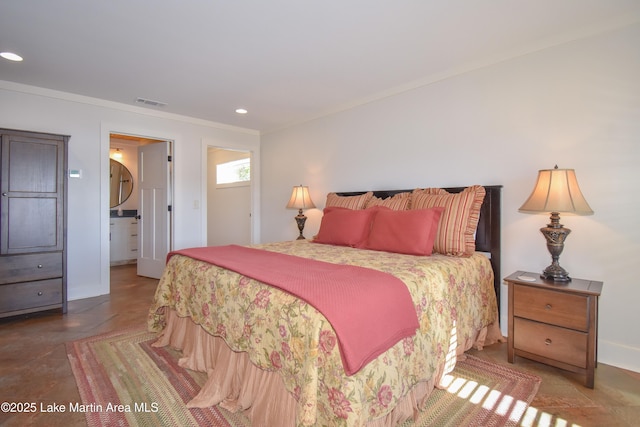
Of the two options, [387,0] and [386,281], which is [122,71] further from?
[386,281]

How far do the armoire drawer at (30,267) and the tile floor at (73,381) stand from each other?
0.41m

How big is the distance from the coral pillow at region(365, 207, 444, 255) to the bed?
10 millimetres

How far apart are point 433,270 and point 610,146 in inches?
60.5

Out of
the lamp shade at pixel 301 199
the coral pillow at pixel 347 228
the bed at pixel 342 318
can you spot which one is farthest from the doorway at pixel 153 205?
the coral pillow at pixel 347 228

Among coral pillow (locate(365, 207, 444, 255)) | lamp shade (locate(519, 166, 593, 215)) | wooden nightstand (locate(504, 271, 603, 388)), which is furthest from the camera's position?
coral pillow (locate(365, 207, 444, 255))

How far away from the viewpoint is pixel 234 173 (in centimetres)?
600

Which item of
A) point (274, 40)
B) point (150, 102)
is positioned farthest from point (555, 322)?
point (150, 102)

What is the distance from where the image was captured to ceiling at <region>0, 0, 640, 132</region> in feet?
6.55

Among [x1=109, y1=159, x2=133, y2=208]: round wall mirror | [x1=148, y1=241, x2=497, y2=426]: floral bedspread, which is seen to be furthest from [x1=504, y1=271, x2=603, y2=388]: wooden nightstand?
[x1=109, y1=159, x2=133, y2=208]: round wall mirror

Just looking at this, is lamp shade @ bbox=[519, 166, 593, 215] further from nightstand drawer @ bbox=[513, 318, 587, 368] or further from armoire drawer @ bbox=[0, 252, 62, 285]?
armoire drawer @ bbox=[0, 252, 62, 285]

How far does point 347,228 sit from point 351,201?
600mm

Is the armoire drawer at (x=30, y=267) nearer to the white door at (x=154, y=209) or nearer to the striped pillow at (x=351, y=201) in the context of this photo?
the white door at (x=154, y=209)

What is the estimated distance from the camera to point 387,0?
192cm

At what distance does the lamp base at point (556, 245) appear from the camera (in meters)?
2.08
